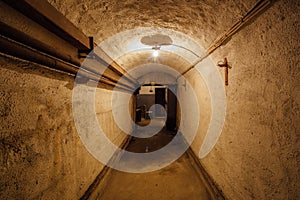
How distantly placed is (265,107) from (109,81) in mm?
3529

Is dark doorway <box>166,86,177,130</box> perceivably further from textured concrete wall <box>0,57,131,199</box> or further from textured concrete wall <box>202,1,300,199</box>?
textured concrete wall <box>0,57,131,199</box>

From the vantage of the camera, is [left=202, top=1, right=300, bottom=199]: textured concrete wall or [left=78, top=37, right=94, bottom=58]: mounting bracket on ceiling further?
[left=78, top=37, right=94, bottom=58]: mounting bracket on ceiling

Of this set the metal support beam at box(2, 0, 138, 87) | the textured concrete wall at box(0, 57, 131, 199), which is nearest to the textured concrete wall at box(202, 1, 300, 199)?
the metal support beam at box(2, 0, 138, 87)

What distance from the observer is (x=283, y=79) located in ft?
5.12

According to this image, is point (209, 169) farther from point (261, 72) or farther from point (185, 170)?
point (261, 72)

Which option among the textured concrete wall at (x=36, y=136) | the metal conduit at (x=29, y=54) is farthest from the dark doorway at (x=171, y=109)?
the metal conduit at (x=29, y=54)

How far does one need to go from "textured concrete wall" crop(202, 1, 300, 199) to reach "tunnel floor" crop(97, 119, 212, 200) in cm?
116

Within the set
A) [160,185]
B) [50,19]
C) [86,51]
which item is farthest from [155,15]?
[160,185]

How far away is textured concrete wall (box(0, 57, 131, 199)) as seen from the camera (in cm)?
147

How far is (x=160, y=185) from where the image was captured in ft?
13.4

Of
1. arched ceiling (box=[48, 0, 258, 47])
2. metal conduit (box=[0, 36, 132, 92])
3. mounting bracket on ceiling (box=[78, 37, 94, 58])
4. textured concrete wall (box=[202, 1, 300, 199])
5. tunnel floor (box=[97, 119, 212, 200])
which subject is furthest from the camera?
tunnel floor (box=[97, 119, 212, 200])

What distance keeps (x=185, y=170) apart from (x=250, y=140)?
10.2ft

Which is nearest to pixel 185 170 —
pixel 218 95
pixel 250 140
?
pixel 218 95

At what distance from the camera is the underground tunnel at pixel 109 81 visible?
58.8 inches
